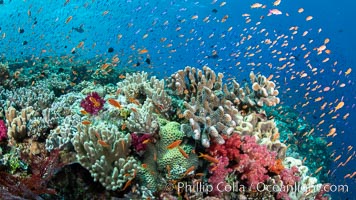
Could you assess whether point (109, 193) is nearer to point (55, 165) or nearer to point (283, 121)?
point (55, 165)

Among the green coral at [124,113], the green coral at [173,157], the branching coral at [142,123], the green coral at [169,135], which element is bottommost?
the green coral at [173,157]

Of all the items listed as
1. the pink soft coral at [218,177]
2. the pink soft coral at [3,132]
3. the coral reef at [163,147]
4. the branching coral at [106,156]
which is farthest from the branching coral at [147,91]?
the pink soft coral at [3,132]

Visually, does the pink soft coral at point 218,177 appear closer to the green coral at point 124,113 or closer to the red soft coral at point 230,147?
the red soft coral at point 230,147

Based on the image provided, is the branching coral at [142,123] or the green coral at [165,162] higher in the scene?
the branching coral at [142,123]

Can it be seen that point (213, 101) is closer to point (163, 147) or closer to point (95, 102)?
point (163, 147)

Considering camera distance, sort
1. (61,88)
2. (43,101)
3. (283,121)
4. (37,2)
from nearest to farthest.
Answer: (43,101)
(61,88)
(283,121)
(37,2)

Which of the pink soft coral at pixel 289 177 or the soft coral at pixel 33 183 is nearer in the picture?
the soft coral at pixel 33 183

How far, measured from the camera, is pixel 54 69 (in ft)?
50.4

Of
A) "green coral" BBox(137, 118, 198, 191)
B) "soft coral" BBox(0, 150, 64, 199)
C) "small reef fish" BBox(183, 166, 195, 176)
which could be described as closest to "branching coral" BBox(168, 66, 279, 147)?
"green coral" BBox(137, 118, 198, 191)

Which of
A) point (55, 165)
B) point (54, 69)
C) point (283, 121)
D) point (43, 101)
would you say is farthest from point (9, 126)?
point (283, 121)

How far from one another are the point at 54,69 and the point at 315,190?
14404 millimetres

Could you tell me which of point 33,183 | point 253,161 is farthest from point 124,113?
point 253,161

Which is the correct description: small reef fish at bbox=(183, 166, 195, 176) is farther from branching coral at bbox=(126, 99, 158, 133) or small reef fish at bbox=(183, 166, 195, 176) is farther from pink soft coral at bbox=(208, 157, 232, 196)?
branching coral at bbox=(126, 99, 158, 133)

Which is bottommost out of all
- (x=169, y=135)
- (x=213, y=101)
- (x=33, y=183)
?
(x=33, y=183)
